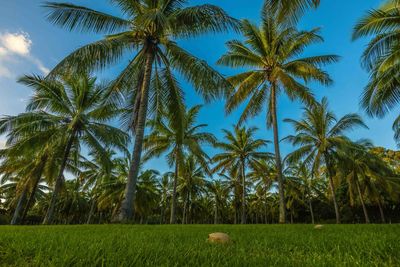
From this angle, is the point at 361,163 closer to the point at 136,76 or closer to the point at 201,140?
the point at 201,140

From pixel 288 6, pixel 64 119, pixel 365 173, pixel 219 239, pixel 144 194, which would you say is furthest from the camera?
pixel 144 194

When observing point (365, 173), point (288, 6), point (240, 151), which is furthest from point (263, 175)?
point (288, 6)

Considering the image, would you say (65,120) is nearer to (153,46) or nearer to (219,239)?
(153,46)

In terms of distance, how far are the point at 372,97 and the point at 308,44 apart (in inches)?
196

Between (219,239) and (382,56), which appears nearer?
(219,239)

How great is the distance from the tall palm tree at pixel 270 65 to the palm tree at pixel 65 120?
7007 mm

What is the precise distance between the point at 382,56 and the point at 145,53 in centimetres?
924

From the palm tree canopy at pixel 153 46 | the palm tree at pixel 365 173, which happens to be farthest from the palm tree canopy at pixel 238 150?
the palm tree canopy at pixel 153 46

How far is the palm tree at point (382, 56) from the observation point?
9164mm

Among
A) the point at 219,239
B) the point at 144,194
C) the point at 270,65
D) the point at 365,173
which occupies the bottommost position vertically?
the point at 219,239

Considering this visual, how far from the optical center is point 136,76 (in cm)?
1013

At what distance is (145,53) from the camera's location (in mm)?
9609

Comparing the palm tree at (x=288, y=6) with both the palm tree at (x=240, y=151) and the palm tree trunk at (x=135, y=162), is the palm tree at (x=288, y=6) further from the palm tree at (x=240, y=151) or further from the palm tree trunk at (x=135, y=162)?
the palm tree at (x=240, y=151)

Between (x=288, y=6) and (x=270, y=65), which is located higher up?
(x=270, y=65)
